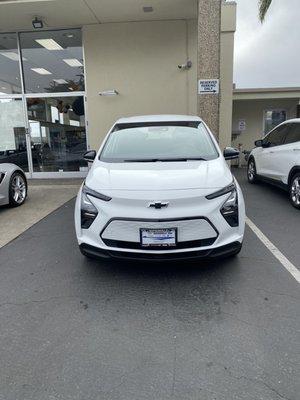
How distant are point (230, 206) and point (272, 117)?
13.4 m

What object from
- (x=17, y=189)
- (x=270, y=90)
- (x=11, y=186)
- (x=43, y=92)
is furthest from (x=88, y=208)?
(x=270, y=90)

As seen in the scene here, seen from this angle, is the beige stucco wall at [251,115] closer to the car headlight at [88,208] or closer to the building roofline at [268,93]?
the building roofline at [268,93]

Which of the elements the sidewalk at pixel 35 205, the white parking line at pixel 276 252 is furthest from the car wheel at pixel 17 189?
the white parking line at pixel 276 252

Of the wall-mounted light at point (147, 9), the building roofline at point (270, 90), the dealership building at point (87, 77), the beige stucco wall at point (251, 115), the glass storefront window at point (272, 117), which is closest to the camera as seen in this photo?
the wall-mounted light at point (147, 9)

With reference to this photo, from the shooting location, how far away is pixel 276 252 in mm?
4789

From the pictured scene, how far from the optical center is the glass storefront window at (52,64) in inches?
437

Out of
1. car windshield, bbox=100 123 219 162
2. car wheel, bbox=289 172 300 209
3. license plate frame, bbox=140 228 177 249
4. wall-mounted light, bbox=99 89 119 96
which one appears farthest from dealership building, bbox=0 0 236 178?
license plate frame, bbox=140 228 177 249

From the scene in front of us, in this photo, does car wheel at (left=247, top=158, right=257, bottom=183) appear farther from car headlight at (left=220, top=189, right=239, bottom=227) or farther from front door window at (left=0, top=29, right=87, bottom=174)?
car headlight at (left=220, top=189, right=239, bottom=227)

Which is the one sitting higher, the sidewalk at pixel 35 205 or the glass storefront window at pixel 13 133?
the glass storefront window at pixel 13 133

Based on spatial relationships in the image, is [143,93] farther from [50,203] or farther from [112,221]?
[112,221]

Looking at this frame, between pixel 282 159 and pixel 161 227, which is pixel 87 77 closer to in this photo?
pixel 282 159

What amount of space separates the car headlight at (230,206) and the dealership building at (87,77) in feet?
22.4

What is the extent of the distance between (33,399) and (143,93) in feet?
31.6

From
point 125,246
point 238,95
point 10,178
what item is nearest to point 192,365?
point 125,246
